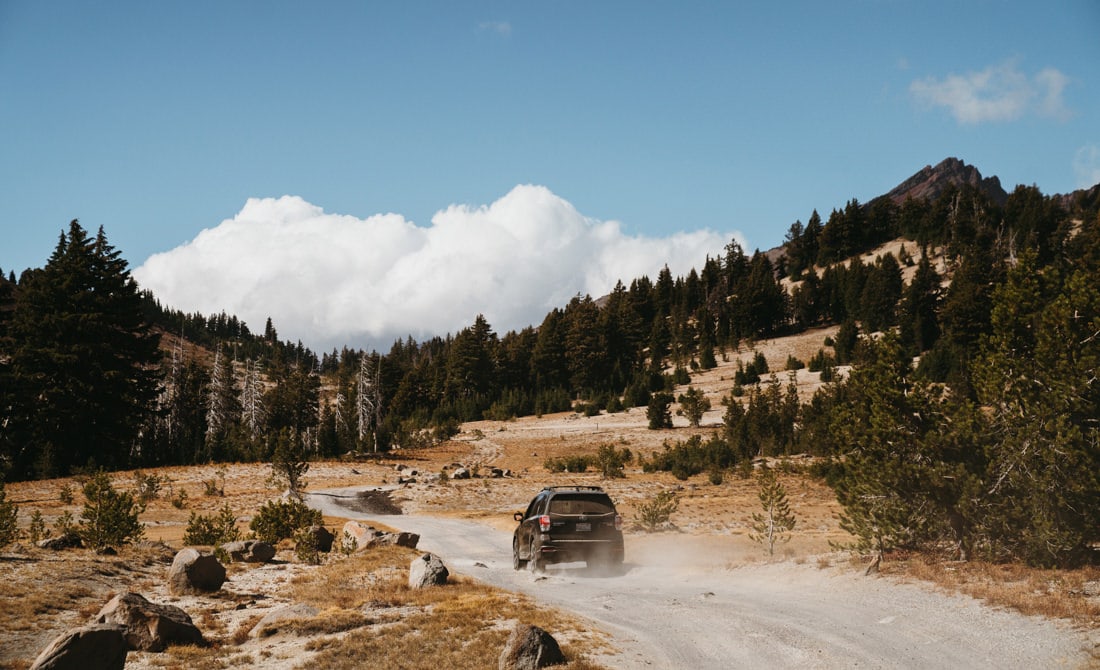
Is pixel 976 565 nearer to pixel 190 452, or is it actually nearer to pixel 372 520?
pixel 372 520

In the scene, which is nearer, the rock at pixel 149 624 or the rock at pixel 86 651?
the rock at pixel 86 651

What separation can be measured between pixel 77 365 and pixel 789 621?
5296cm

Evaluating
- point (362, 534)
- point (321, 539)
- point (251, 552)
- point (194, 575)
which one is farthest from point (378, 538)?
point (194, 575)

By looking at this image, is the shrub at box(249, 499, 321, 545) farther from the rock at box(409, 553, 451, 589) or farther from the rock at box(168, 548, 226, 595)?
the rock at box(409, 553, 451, 589)

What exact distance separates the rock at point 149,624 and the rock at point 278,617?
755 millimetres

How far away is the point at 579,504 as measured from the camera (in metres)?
15.4

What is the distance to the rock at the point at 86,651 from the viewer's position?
649 cm

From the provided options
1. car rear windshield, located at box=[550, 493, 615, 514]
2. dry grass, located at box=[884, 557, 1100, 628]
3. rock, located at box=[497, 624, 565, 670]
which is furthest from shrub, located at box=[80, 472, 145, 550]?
dry grass, located at box=[884, 557, 1100, 628]

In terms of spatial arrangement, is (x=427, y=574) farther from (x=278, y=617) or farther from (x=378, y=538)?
(x=378, y=538)

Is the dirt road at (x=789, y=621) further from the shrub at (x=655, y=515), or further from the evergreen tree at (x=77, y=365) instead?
the evergreen tree at (x=77, y=365)

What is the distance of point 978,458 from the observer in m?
11.7

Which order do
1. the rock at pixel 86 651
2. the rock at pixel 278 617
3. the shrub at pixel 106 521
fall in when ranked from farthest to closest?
the shrub at pixel 106 521, the rock at pixel 278 617, the rock at pixel 86 651

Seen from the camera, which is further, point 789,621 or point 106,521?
point 106,521

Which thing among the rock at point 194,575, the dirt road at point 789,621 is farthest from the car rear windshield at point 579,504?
the rock at point 194,575
